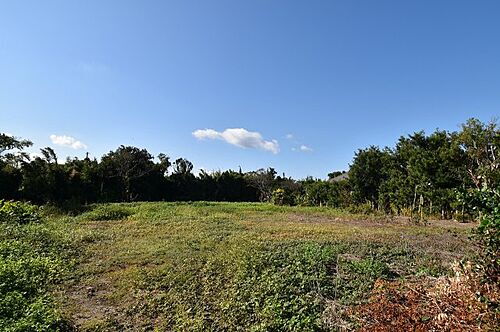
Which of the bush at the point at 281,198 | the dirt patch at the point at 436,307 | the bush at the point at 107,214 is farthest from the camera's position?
the bush at the point at 281,198

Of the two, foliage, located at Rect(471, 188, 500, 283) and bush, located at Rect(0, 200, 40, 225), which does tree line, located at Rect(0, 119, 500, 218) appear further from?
bush, located at Rect(0, 200, 40, 225)

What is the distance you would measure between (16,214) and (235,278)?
8940 millimetres

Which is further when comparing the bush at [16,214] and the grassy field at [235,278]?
the bush at [16,214]

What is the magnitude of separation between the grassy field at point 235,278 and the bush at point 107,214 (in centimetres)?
469

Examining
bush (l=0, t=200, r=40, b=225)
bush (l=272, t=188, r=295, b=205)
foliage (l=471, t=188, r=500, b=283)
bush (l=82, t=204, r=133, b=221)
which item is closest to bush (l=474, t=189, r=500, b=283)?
foliage (l=471, t=188, r=500, b=283)

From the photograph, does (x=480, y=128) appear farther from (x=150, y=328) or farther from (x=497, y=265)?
(x=150, y=328)

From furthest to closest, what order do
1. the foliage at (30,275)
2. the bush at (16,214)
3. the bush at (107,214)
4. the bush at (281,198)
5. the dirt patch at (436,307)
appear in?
the bush at (281,198)
the bush at (107,214)
the bush at (16,214)
the foliage at (30,275)
the dirt patch at (436,307)

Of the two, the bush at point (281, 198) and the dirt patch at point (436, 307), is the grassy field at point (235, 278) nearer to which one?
the dirt patch at point (436, 307)

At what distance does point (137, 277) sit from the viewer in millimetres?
5488

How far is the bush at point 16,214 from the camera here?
9953 millimetres

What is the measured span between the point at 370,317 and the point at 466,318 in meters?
0.85

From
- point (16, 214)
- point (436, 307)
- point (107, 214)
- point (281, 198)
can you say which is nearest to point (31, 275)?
point (436, 307)

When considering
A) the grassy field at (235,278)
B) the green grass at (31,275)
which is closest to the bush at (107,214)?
the green grass at (31,275)

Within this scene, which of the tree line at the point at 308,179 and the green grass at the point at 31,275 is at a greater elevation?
the tree line at the point at 308,179
